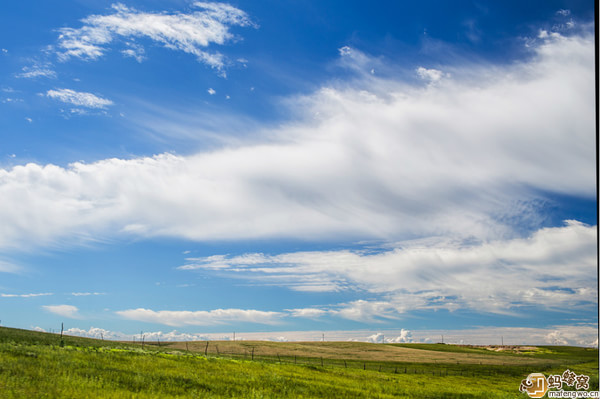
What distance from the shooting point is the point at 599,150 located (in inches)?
379

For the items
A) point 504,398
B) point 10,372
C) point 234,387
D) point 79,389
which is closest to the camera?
point 79,389

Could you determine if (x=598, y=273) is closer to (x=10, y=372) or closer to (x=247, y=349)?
(x=10, y=372)

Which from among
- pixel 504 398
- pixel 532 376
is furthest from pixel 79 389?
pixel 532 376

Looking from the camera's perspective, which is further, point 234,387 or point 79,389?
point 234,387

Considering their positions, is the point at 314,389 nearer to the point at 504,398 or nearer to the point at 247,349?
the point at 504,398

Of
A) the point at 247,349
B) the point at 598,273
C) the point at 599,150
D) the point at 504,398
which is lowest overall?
the point at 247,349

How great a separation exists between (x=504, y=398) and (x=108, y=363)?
127 ft

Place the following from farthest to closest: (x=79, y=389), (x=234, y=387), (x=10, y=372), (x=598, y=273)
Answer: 1. (x=234, y=387)
2. (x=10, y=372)
3. (x=79, y=389)
4. (x=598, y=273)

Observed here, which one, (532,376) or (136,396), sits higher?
(136,396)

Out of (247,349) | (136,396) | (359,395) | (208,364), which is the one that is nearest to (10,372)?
(136,396)

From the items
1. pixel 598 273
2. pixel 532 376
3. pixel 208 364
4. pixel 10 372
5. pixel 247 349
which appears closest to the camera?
pixel 598 273

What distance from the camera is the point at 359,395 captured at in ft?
126

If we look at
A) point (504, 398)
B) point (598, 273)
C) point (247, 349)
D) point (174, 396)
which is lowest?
point (247, 349)

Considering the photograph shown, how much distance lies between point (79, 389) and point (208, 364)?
22331 millimetres
